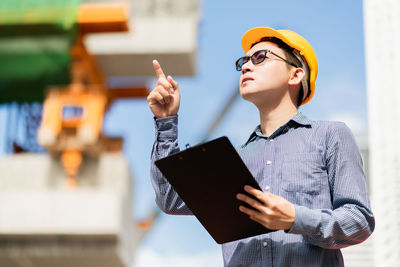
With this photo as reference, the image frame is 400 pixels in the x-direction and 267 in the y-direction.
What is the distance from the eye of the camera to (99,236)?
620 inches

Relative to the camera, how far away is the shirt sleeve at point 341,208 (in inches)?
74.2

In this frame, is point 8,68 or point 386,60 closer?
point 386,60

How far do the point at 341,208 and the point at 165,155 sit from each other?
1.93 ft

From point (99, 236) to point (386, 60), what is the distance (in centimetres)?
1060

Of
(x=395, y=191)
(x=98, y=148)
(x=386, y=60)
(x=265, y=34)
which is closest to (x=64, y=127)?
(x=98, y=148)

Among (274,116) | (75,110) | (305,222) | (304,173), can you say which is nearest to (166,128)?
(274,116)

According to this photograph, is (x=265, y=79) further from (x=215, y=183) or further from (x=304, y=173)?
(x=215, y=183)

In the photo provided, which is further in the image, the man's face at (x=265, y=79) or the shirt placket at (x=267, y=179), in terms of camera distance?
the man's face at (x=265, y=79)

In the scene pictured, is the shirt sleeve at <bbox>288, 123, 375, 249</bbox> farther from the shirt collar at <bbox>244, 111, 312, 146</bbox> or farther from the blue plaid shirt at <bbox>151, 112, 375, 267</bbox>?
the shirt collar at <bbox>244, 111, 312, 146</bbox>

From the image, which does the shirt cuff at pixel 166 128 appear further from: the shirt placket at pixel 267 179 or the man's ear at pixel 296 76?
the man's ear at pixel 296 76

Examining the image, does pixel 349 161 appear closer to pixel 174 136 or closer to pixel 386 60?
pixel 174 136

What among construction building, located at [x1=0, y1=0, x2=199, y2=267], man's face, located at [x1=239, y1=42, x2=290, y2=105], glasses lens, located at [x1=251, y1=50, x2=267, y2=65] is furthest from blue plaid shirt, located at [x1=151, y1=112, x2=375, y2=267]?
construction building, located at [x1=0, y1=0, x2=199, y2=267]

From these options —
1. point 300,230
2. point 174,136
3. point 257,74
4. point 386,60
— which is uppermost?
point 257,74

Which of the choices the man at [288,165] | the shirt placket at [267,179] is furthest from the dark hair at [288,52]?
the shirt placket at [267,179]
